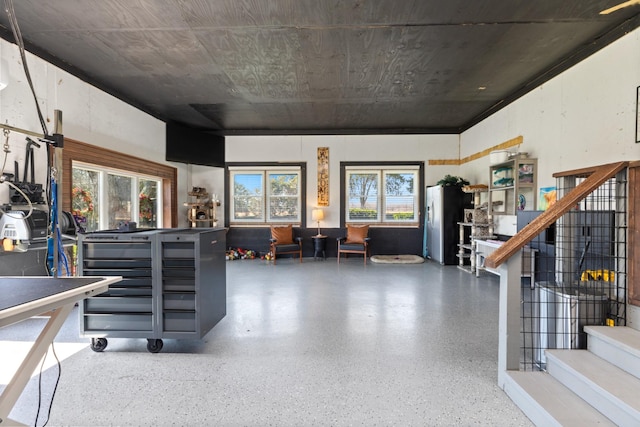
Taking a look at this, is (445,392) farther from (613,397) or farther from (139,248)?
(139,248)

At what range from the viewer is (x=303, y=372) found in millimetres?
2340

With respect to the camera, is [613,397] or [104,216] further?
[104,216]

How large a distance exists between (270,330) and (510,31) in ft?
13.1

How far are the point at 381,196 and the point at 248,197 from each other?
11.1ft

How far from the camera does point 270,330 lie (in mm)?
3137

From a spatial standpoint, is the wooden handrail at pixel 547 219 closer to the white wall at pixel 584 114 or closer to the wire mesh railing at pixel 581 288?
the wire mesh railing at pixel 581 288

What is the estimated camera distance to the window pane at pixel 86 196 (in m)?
4.34

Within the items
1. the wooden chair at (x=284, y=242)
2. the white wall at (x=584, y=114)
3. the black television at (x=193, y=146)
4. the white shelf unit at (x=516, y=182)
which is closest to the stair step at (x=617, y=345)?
the white wall at (x=584, y=114)

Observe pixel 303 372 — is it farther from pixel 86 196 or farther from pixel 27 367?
pixel 86 196

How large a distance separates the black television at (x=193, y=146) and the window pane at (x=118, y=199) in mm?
1127

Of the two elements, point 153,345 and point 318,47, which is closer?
point 153,345

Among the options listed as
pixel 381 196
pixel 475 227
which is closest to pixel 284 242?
pixel 381 196

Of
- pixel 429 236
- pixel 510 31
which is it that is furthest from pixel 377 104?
pixel 429 236

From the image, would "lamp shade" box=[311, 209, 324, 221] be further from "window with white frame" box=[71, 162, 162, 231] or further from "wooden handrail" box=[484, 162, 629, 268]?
"wooden handrail" box=[484, 162, 629, 268]
